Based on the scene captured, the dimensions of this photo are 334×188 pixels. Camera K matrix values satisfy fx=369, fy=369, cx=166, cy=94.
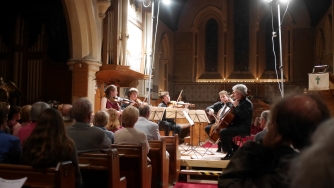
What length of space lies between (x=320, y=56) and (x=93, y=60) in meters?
9.69

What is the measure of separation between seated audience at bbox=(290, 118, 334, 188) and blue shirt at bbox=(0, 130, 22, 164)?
2.39 metres

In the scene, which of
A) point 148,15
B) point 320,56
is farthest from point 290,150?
point 320,56

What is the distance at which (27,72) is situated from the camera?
8555mm

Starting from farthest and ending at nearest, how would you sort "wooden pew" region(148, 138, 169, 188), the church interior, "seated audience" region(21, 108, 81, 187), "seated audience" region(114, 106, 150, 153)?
the church interior
"wooden pew" region(148, 138, 169, 188)
"seated audience" region(114, 106, 150, 153)
"seated audience" region(21, 108, 81, 187)

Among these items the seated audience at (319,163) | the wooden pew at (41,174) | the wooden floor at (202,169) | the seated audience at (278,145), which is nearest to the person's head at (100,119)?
the wooden pew at (41,174)

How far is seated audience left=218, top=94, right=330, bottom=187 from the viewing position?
124cm

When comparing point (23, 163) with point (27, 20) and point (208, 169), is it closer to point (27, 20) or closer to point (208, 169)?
point (208, 169)

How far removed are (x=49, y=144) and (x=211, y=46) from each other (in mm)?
14156

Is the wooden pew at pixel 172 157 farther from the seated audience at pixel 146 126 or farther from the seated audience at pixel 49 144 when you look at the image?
the seated audience at pixel 49 144

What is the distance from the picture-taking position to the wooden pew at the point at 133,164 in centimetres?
370

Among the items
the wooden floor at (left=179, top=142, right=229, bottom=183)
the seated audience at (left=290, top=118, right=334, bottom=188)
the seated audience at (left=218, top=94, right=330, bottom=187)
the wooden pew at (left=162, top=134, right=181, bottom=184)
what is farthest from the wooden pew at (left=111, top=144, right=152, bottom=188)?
the seated audience at (left=290, top=118, right=334, bottom=188)

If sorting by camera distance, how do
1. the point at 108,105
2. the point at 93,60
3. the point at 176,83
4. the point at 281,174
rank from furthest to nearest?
the point at 176,83 < the point at 93,60 < the point at 108,105 < the point at 281,174

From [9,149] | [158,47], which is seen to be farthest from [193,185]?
[158,47]

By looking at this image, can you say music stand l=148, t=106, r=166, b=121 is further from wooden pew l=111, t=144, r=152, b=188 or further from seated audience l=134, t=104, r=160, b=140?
wooden pew l=111, t=144, r=152, b=188
